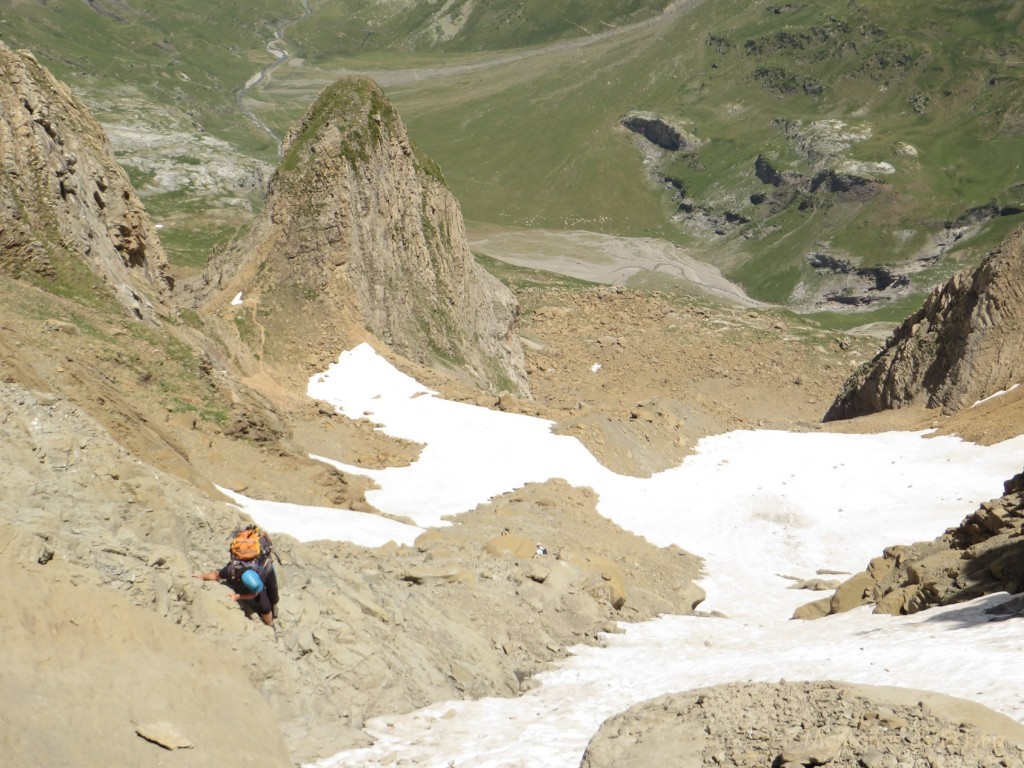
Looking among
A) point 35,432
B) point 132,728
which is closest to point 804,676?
point 132,728

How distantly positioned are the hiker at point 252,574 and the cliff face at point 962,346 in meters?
34.0

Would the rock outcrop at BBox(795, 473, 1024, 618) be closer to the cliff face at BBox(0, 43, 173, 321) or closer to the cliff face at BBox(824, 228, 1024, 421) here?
the cliff face at BBox(0, 43, 173, 321)

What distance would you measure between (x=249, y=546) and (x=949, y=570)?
472 inches

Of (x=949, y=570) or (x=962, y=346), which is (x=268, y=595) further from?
(x=962, y=346)

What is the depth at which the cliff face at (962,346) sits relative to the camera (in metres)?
39.3

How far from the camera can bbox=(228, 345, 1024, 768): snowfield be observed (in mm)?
11977

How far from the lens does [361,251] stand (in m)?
39.3

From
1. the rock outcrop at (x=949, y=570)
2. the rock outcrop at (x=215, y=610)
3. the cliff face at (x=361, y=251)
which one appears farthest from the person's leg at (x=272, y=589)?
the cliff face at (x=361, y=251)

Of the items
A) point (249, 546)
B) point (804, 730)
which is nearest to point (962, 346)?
point (804, 730)

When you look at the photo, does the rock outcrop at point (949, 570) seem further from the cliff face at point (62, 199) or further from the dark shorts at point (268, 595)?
the cliff face at point (62, 199)

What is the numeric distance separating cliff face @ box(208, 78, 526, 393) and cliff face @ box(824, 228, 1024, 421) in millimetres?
17410

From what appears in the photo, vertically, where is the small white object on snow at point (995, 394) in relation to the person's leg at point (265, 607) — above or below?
above

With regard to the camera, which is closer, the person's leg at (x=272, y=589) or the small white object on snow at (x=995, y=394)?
the person's leg at (x=272, y=589)

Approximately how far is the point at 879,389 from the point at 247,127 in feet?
505
